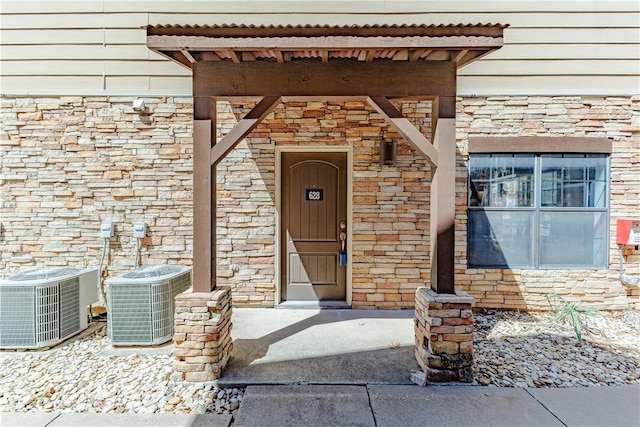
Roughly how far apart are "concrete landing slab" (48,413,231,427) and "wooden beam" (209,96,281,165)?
1.93 meters

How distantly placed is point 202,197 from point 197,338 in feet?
3.84

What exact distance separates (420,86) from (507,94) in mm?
2214

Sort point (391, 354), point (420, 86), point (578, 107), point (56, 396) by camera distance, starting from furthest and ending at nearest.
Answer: point (578, 107)
point (391, 354)
point (420, 86)
point (56, 396)

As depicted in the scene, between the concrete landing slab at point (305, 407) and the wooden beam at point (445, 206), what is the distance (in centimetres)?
112

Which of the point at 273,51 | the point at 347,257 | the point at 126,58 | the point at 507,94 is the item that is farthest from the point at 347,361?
the point at 126,58

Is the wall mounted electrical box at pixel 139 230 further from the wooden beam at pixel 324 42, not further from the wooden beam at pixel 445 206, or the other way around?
the wooden beam at pixel 445 206

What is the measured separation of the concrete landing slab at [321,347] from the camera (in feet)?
8.77

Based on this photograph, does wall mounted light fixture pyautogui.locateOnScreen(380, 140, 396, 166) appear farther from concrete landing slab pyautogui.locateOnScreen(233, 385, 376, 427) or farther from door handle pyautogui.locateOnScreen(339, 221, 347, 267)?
concrete landing slab pyautogui.locateOnScreen(233, 385, 376, 427)

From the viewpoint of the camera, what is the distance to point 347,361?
292 cm

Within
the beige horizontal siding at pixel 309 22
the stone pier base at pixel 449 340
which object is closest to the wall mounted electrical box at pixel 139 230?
the beige horizontal siding at pixel 309 22

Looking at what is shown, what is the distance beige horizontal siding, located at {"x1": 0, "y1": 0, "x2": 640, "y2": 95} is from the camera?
13.7ft

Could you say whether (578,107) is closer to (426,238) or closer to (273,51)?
(426,238)

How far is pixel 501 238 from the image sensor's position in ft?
14.1

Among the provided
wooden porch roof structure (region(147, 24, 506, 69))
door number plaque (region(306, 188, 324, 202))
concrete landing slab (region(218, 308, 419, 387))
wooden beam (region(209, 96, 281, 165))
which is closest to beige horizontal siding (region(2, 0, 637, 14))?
wooden porch roof structure (region(147, 24, 506, 69))
